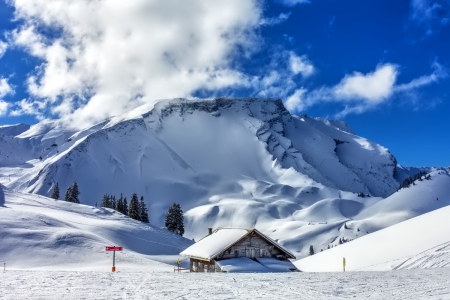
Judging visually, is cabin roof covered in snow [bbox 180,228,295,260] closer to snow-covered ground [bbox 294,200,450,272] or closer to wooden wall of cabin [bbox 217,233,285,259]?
wooden wall of cabin [bbox 217,233,285,259]

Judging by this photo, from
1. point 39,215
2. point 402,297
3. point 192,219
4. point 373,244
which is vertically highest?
point 192,219

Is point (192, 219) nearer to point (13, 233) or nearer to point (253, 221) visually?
point (253, 221)

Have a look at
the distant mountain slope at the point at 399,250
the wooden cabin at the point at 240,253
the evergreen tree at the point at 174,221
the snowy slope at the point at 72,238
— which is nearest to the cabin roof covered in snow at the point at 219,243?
the wooden cabin at the point at 240,253

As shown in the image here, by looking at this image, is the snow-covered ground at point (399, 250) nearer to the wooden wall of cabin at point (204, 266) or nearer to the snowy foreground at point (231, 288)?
the snowy foreground at point (231, 288)

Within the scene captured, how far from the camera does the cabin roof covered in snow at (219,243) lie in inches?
1120

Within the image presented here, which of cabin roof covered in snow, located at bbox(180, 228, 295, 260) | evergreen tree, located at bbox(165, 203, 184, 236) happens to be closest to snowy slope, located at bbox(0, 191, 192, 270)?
evergreen tree, located at bbox(165, 203, 184, 236)

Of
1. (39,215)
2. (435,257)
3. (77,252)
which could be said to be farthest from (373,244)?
(39,215)

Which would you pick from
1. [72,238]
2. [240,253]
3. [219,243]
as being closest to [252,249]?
[240,253]

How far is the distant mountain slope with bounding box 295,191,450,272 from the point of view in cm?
2594

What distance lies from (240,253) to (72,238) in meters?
24.0

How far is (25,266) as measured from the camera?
3856 centimetres

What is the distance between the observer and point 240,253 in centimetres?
2967

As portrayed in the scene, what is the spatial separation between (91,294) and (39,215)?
45005mm

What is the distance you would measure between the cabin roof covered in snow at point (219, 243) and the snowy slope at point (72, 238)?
11.3 metres
